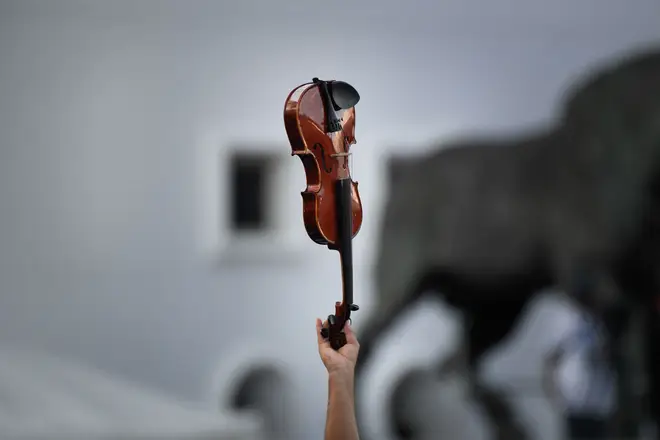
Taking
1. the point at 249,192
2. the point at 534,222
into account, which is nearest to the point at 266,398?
the point at 249,192

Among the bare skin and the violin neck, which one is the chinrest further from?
the bare skin

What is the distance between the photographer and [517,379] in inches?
289

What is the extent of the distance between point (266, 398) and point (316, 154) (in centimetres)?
610

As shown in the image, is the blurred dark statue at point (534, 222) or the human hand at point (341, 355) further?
the blurred dark statue at point (534, 222)

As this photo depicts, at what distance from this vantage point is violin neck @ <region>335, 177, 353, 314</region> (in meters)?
1.35

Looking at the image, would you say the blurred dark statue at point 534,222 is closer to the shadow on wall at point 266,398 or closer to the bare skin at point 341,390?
the shadow on wall at point 266,398

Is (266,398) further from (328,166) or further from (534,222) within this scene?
(328,166)

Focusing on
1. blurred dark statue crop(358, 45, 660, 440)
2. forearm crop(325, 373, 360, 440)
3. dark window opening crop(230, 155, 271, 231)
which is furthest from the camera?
dark window opening crop(230, 155, 271, 231)

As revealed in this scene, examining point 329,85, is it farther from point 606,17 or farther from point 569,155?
point 606,17

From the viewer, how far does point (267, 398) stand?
7.40 metres

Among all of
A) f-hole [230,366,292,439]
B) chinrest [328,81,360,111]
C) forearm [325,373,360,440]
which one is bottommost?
f-hole [230,366,292,439]

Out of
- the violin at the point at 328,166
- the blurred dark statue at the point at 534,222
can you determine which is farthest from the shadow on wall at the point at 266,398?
the violin at the point at 328,166

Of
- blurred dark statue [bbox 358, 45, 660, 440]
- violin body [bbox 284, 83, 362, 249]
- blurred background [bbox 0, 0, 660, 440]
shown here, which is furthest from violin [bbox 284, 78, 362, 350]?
blurred background [bbox 0, 0, 660, 440]

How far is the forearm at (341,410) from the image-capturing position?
4.21 feet
